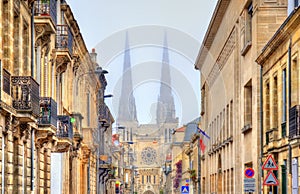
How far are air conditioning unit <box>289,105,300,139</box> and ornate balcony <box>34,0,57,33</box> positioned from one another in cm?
967

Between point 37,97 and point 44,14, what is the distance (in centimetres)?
457

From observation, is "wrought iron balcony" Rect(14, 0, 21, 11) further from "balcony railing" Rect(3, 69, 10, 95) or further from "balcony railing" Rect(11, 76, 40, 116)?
"balcony railing" Rect(3, 69, 10, 95)

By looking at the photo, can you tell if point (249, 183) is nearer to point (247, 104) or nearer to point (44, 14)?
point (44, 14)

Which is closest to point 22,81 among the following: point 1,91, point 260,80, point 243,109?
point 1,91

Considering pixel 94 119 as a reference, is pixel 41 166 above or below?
below

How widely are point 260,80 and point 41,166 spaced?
1163 cm

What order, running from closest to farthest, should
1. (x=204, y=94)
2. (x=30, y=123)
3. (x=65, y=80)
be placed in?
(x=30, y=123) < (x=65, y=80) < (x=204, y=94)

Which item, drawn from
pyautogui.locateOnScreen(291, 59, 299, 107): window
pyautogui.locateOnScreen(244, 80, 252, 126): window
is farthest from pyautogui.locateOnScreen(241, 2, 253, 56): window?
pyautogui.locateOnScreen(291, 59, 299, 107): window

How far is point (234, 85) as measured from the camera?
50875 mm

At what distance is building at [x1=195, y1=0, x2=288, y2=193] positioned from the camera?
40.6 m

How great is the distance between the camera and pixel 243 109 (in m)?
46.8

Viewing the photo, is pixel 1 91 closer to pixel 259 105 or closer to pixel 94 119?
pixel 259 105

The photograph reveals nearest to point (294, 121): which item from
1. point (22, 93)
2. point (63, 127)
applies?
point (22, 93)

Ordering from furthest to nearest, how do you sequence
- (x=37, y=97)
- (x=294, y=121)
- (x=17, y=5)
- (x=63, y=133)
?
(x=63, y=133) < (x=37, y=97) < (x=294, y=121) < (x=17, y=5)
